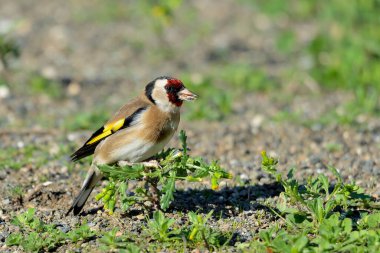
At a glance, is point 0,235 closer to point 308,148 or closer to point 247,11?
point 308,148

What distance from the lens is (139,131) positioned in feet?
18.4

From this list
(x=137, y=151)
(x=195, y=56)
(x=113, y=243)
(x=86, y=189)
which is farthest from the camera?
(x=195, y=56)

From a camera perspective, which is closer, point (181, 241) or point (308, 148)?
point (181, 241)

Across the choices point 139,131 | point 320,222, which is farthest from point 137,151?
point 320,222

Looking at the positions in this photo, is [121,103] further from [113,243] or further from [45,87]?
[113,243]

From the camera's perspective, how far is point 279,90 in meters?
9.80

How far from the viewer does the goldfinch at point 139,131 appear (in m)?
5.58

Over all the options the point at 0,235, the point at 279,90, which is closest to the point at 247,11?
the point at 279,90

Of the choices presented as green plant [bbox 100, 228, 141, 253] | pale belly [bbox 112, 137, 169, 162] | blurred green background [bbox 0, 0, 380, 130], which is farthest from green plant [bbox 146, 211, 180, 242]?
blurred green background [bbox 0, 0, 380, 130]

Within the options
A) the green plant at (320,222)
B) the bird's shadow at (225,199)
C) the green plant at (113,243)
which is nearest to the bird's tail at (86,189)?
the bird's shadow at (225,199)

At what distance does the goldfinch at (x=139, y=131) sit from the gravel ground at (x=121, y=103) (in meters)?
0.40

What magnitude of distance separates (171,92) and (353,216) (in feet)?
5.61

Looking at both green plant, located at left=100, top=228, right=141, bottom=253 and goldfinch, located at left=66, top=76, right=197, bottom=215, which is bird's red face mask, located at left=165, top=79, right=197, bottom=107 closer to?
goldfinch, located at left=66, top=76, right=197, bottom=215

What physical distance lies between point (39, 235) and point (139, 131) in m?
1.08
